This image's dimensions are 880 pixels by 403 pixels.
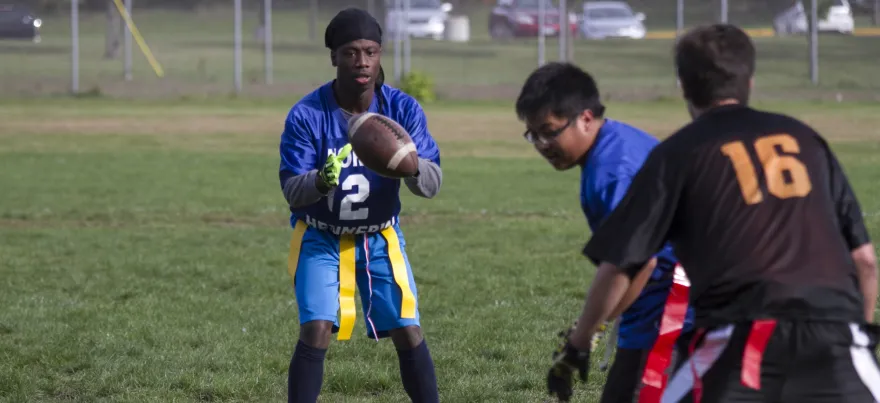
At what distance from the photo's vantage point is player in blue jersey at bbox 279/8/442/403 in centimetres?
531

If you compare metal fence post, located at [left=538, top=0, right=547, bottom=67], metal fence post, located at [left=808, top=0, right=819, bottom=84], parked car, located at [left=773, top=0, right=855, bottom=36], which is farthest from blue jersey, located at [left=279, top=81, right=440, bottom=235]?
parked car, located at [left=773, top=0, right=855, bottom=36]

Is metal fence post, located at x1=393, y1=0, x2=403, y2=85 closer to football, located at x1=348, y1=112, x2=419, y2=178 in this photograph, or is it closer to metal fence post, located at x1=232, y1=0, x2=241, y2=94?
metal fence post, located at x1=232, y1=0, x2=241, y2=94

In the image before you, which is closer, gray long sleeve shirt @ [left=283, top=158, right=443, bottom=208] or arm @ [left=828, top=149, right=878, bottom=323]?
arm @ [left=828, top=149, right=878, bottom=323]

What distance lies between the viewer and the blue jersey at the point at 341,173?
17.6ft

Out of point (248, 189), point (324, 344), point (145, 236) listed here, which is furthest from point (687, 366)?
point (248, 189)

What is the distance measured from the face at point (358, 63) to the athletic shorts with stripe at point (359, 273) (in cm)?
67

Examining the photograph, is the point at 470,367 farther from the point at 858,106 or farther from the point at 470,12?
the point at 470,12

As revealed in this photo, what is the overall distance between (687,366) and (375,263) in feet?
7.34

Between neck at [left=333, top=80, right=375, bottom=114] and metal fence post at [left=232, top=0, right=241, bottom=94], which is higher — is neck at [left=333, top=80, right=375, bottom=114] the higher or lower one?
the lower one

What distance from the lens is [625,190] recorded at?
12.5 feet

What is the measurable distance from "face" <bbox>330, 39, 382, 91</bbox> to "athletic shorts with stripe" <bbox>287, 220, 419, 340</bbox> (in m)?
0.67

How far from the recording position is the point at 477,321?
8.08m

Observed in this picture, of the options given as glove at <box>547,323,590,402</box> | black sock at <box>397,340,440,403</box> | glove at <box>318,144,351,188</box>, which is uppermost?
glove at <box>318,144,351,188</box>

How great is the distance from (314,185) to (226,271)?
17.4 ft
